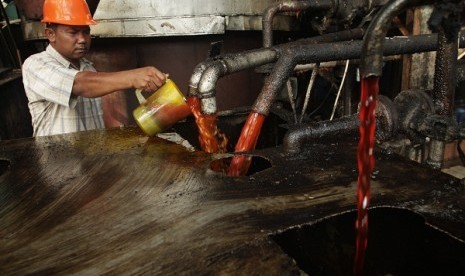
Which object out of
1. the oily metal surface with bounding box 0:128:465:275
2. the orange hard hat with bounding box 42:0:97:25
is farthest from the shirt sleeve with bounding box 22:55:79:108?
the oily metal surface with bounding box 0:128:465:275

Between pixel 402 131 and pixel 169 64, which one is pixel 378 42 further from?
pixel 169 64

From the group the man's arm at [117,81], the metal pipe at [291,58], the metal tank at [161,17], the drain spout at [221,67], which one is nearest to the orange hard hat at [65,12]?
the man's arm at [117,81]

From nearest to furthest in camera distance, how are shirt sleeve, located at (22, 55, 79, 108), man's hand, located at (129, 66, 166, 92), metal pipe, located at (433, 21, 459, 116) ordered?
metal pipe, located at (433, 21, 459, 116) < man's hand, located at (129, 66, 166, 92) < shirt sleeve, located at (22, 55, 79, 108)

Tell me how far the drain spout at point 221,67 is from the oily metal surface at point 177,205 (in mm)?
384

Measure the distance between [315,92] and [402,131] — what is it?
3.71 m

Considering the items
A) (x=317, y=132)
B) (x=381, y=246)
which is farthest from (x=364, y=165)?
(x=317, y=132)

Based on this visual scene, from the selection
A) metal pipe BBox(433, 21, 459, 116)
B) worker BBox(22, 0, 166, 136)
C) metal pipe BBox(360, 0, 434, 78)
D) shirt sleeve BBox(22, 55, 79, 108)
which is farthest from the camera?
shirt sleeve BBox(22, 55, 79, 108)

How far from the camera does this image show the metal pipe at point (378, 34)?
4.04 ft

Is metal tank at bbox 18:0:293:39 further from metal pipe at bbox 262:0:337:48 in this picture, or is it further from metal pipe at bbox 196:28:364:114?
metal pipe at bbox 196:28:364:114

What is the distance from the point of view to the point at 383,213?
5.40 feet

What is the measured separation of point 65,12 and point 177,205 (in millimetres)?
2480

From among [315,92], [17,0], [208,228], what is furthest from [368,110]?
[17,0]

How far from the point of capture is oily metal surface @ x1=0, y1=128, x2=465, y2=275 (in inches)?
51.2

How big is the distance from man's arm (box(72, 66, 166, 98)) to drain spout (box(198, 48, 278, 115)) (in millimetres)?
479
